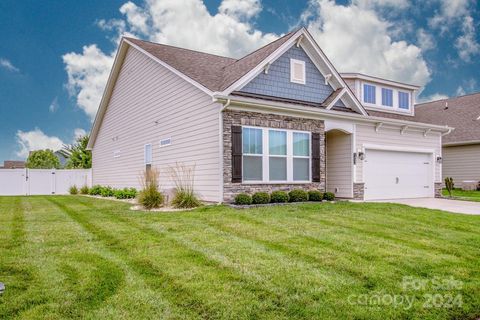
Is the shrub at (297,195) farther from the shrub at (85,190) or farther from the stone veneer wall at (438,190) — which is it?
the shrub at (85,190)

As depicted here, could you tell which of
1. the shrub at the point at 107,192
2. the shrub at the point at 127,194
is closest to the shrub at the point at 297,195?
the shrub at the point at 127,194

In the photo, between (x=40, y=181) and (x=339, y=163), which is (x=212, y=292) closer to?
(x=339, y=163)

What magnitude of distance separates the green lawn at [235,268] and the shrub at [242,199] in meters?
2.35

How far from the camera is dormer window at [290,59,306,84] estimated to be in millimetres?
12602

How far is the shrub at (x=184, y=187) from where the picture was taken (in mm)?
10438

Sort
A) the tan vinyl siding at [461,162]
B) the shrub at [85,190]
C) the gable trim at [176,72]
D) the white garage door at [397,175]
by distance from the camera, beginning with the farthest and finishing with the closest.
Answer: the shrub at [85,190], the tan vinyl siding at [461,162], the white garage door at [397,175], the gable trim at [176,72]

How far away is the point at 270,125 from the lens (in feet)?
37.5

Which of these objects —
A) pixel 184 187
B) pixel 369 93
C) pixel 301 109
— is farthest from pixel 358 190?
pixel 184 187

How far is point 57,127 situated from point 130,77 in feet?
43.4

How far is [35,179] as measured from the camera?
71.1 ft

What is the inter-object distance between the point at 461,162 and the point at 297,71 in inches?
530

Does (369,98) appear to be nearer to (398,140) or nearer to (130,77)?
(398,140)

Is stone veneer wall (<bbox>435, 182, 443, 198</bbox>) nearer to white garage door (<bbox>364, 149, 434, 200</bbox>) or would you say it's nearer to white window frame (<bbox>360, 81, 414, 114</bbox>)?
white garage door (<bbox>364, 149, 434, 200</bbox>)

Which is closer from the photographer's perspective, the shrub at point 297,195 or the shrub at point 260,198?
the shrub at point 260,198
